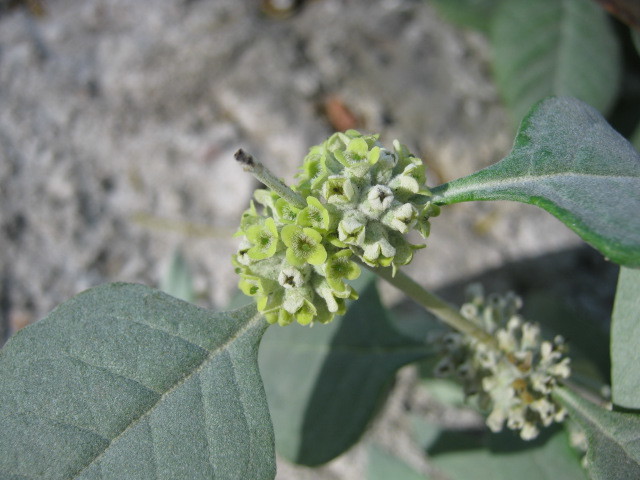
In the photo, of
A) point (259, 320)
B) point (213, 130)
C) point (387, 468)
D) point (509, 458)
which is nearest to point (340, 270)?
point (259, 320)

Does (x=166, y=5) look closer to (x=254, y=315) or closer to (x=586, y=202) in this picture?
(x=254, y=315)

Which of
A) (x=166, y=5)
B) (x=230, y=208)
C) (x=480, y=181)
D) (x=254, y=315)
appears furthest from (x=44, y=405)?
(x=166, y=5)

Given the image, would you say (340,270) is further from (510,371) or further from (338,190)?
(510,371)

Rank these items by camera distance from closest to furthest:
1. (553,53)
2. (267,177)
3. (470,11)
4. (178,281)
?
(267,177) → (178,281) → (553,53) → (470,11)

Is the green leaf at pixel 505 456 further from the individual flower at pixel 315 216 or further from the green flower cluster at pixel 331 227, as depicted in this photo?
the individual flower at pixel 315 216

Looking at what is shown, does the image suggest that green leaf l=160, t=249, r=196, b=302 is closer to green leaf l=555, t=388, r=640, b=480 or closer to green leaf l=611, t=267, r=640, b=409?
green leaf l=555, t=388, r=640, b=480

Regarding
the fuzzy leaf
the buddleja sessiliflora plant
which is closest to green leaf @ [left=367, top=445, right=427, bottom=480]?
the fuzzy leaf
